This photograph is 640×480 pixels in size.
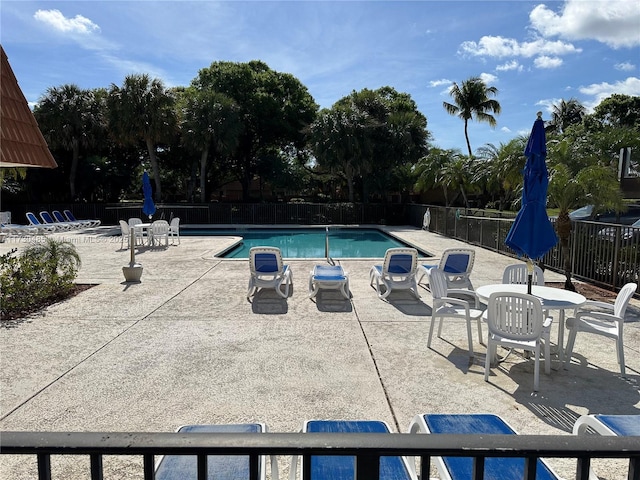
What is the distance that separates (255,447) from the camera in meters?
1.05

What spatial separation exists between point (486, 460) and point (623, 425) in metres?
0.92

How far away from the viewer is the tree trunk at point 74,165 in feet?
82.7

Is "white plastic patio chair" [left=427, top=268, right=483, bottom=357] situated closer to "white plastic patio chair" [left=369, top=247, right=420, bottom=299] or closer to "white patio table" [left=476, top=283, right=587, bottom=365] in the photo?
"white patio table" [left=476, top=283, right=587, bottom=365]

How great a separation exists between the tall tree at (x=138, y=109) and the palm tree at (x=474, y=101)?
23027mm

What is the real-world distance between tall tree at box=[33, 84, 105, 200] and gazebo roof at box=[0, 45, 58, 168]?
25.4 metres

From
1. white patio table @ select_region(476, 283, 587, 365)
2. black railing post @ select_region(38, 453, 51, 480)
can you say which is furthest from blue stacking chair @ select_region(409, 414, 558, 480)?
white patio table @ select_region(476, 283, 587, 365)

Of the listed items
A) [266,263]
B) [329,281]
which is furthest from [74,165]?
[329,281]

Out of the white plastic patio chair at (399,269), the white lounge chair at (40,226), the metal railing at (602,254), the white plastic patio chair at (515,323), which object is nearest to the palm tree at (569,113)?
the metal railing at (602,254)

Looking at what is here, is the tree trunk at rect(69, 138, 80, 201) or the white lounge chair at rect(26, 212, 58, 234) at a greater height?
the tree trunk at rect(69, 138, 80, 201)

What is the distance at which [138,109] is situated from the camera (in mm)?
24047

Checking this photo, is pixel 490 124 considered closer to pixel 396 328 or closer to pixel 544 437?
pixel 396 328

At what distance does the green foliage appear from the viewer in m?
6.43

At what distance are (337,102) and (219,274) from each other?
22905mm

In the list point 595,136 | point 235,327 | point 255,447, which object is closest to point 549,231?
point 235,327
